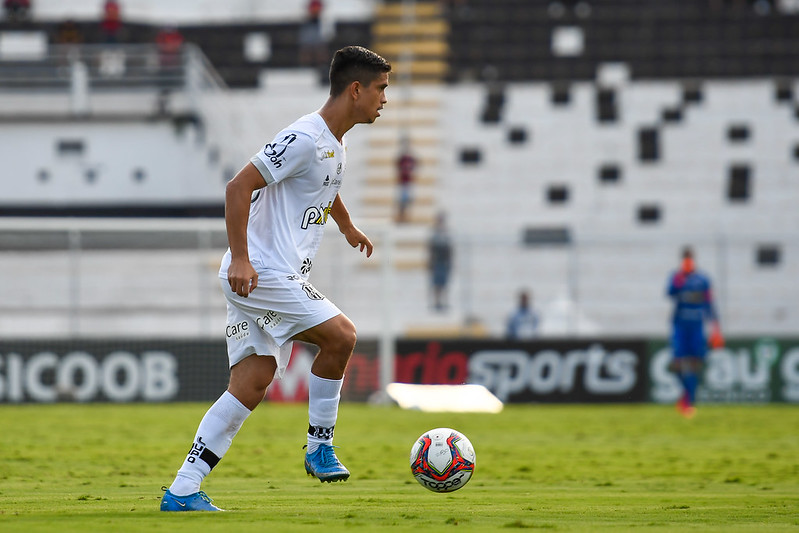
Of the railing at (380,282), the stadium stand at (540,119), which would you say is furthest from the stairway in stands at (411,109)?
the railing at (380,282)

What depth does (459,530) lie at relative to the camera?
16.8ft

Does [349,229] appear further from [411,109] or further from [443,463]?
[411,109]

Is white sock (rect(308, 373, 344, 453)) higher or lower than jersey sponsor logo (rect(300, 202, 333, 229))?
lower

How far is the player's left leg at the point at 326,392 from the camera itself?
6.16 m

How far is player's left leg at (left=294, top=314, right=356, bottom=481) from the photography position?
20.2 feet

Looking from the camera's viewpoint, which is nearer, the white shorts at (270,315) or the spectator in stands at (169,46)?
the white shorts at (270,315)

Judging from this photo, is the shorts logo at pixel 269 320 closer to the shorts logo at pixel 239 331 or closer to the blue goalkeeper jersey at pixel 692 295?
the shorts logo at pixel 239 331

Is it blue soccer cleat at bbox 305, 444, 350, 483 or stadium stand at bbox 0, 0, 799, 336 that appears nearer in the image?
blue soccer cleat at bbox 305, 444, 350, 483

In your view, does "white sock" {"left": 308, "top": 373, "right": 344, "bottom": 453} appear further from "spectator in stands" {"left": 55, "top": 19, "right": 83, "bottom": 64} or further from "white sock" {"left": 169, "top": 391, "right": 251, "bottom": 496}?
"spectator in stands" {"left": 55, "top": 19, "right": 83, "bottom": 64}

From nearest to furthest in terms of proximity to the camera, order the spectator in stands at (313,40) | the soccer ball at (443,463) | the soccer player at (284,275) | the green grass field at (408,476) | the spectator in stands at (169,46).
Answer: the green grass field at (408,476), the soccer player at (284,275), the soccer ball at (443,463), the spectator in stands at (169,46), the spectator in stands at (313,40)

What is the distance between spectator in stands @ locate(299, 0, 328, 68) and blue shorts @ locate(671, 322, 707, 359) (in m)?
12.0

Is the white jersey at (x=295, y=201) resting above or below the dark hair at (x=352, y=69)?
below

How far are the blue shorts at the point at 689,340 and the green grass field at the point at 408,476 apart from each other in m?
1.13

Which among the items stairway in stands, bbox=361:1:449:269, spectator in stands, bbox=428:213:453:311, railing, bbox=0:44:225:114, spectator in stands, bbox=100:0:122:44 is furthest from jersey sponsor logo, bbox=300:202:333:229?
spectator in stands, bbox=100:0:122:44
